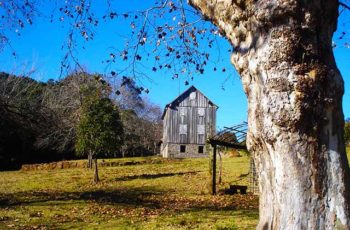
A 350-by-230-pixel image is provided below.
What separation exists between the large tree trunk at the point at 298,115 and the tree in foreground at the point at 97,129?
26176 mm

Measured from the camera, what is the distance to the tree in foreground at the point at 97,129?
29375mm

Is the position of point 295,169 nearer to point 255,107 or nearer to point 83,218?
point 255,107

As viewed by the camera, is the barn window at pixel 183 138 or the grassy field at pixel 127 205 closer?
the grassy field at pixel 127 205

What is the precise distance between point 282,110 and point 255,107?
0.30 m

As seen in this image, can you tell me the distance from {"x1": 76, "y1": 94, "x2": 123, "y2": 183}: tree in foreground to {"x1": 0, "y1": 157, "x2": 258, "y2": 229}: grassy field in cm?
230

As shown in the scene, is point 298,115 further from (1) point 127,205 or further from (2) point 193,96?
(2) point 193,96

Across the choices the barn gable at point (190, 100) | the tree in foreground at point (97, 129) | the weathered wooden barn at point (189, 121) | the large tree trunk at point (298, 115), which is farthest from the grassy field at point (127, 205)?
the barn gable at point (190, 100)

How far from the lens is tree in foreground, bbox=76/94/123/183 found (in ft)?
96.4

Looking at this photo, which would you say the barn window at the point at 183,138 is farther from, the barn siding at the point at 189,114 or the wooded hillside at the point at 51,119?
the wooded hillside at the point at 51,119

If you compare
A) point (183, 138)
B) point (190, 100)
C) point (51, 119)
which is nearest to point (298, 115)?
point (51, 119)

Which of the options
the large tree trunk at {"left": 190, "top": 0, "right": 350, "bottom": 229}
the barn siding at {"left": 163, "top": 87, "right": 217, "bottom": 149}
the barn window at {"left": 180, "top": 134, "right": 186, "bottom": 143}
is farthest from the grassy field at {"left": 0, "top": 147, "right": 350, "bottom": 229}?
the barn siding at {"left": 163, "top": 87, "right": 217, "bottom": 149}

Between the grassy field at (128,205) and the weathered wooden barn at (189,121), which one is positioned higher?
the weathered wooden barn at (189,121)

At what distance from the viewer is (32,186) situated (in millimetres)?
26453

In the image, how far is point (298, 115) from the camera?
3.44 meters
